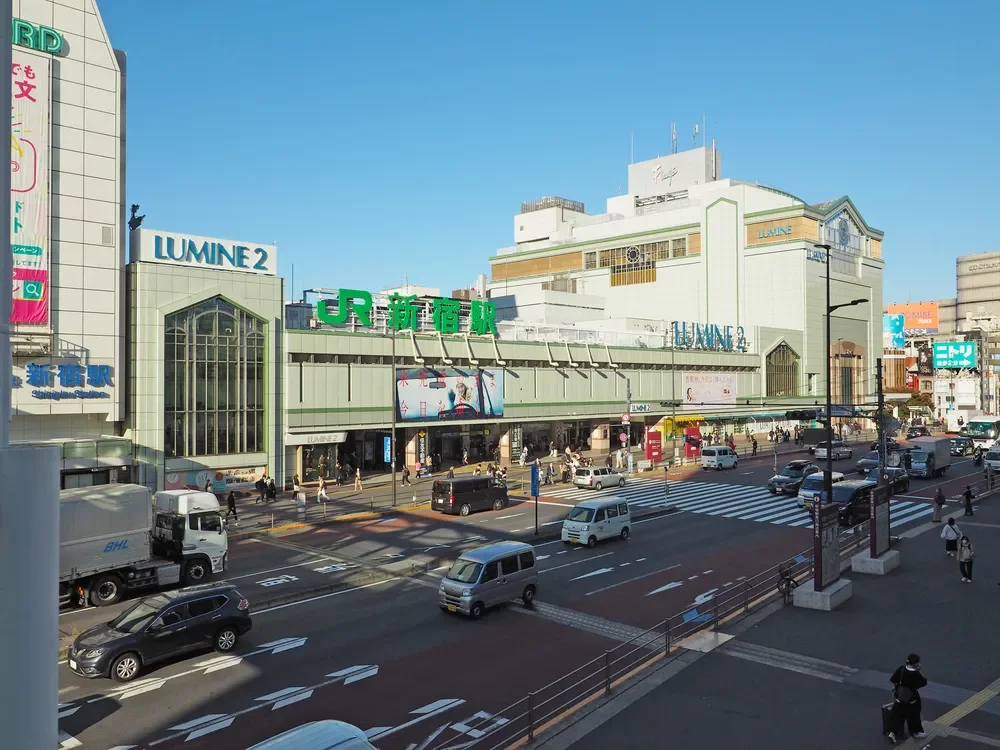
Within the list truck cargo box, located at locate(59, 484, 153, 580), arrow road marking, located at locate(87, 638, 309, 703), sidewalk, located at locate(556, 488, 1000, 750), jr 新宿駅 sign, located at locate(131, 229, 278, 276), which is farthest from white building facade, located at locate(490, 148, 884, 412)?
arrow road marking, located at locate(87, 638, 309, 703)

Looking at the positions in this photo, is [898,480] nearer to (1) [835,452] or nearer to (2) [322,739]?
(1) [835,452]

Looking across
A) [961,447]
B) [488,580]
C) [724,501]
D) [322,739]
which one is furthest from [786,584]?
[961,447]

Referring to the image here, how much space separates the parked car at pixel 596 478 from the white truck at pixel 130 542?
2641cm

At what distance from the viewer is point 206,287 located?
42750 millimetres

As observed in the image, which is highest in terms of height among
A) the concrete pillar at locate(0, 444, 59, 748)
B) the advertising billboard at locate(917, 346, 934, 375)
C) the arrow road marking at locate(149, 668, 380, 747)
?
the advertising billboard at locate(917, 346, 934, 375)

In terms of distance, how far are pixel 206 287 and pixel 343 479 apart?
15.5m

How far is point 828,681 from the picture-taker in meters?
15.4

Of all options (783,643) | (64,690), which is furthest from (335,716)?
(783,643)

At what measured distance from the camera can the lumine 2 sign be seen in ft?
165

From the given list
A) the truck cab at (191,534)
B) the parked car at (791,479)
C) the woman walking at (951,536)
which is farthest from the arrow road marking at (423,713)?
the parked car at (791,479)

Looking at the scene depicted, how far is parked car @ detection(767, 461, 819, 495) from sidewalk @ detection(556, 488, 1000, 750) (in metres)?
22.8

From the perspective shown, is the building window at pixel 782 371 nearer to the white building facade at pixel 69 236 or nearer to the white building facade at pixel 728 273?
the white building facade at pixel 728 273

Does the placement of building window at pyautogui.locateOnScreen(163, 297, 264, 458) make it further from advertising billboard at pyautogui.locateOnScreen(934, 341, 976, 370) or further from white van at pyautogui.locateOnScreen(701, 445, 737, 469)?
advertising billboard at pyautogui.locateOnScreen(934, 341, 976, 370)

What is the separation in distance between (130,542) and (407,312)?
104 feet
